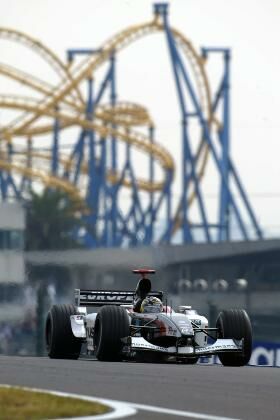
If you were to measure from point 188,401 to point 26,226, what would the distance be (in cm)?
Result: 5989

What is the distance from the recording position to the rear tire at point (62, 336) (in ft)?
87.9

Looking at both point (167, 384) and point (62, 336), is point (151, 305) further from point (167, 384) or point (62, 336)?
point (167, 384)

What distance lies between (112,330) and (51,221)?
60397mm

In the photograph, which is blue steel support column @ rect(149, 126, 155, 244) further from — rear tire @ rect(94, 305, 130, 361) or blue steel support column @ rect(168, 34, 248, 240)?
rear tire @ rect(94, 305, 130, 361)

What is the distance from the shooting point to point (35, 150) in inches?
3711

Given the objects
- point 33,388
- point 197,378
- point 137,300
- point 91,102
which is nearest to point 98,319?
point 137,300

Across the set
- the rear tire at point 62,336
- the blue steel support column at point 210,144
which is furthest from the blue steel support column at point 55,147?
the rear tire at point 62,336

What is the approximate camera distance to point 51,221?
84.2 m

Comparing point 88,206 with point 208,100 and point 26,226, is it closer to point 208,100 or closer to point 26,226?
point 208,100

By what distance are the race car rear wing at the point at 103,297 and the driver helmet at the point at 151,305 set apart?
210cm

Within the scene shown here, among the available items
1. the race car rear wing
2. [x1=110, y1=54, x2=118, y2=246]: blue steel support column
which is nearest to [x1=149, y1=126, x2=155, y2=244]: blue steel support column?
[x1=110, y1=54, x2=118, y2=246]: blue steel support column

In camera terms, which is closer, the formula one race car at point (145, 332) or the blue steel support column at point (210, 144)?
the formula one race car at point (145, 332)

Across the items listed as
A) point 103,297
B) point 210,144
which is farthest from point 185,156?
point 103,297

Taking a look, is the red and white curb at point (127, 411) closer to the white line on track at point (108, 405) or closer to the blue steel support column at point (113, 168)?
A: the white line on track at point (108, 405)
